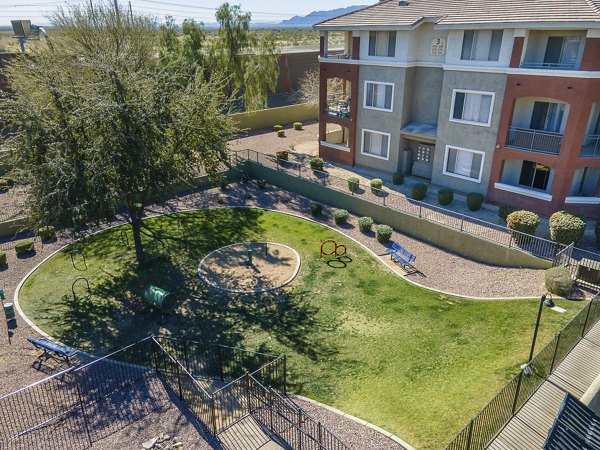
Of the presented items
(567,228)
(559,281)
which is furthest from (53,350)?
(567,228)

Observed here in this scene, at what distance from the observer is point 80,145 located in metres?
19.0

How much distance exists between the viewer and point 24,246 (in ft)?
82.0

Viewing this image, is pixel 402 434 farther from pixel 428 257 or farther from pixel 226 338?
pixel 428 257

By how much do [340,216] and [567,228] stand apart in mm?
12744

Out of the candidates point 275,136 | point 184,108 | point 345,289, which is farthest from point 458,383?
point 275,136

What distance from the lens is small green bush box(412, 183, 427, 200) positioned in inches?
1156

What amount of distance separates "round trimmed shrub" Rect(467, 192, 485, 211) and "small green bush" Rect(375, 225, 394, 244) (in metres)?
5.85

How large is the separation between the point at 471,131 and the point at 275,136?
23190mm

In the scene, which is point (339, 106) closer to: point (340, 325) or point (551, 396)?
point (340, 325)

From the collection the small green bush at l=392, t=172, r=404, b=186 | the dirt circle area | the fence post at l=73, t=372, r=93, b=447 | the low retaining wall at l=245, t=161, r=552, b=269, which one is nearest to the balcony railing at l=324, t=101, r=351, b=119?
the small green bush at l=392, t=172, r=404, b=186

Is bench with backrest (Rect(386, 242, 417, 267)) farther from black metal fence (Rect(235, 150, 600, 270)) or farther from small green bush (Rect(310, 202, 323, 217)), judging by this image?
small green bush (Rect(310, 202, 323, 217))

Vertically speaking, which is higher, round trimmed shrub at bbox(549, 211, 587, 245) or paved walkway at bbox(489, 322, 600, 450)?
round trimmed shrub at bbox(549, 211, 587, 245)

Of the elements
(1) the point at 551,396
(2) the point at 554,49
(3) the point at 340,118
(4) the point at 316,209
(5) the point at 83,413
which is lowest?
(5) the point at 83,413

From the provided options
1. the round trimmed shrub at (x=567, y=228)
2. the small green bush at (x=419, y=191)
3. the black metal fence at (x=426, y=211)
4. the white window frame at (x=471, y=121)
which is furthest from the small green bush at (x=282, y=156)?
the round trimmed shrub at (x=567, y=228)
